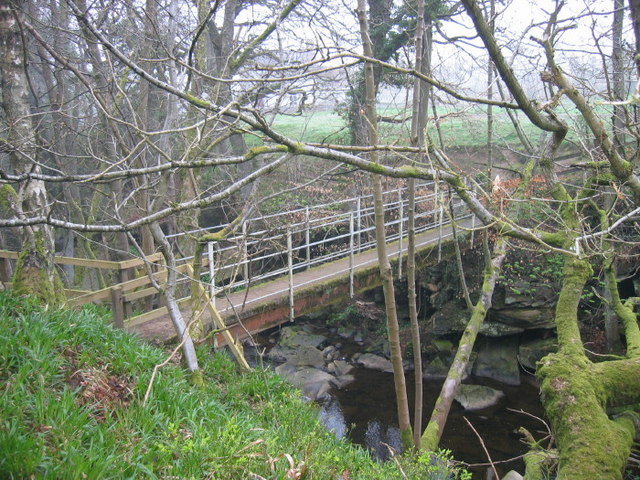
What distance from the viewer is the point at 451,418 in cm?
911

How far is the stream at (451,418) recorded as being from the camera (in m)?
8.15

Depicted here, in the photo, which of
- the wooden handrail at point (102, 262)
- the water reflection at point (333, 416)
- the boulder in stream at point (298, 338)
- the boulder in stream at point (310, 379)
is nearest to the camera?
the wooden handrail at point (102, 262)

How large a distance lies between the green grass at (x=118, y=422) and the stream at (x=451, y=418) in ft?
11.7

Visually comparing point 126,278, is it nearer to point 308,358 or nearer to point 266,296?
point 266,296

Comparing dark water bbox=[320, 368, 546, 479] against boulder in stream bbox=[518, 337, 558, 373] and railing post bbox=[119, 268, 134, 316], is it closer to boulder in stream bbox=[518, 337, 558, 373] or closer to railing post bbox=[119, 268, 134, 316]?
boulder in stream bbox=[518, 337, 558, 373]

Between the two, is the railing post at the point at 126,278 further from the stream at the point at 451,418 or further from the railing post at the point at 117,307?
the stream at the point at 451,418

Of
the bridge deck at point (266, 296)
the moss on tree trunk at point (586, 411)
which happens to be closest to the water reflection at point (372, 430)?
the bridge deck at point (266, 296)

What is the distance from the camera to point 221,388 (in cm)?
552

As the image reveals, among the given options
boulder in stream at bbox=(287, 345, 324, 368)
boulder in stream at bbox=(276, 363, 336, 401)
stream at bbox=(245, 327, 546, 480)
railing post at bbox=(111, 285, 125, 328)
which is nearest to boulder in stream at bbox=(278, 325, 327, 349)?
boulder in stream at bbox=(287, 345, 324, 368)

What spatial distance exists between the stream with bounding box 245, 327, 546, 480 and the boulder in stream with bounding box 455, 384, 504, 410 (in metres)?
0.11

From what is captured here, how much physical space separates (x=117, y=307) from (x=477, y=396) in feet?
22.7

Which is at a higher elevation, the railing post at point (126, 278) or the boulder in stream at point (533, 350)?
the railing post at point (126, 278)

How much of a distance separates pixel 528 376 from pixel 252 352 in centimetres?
606

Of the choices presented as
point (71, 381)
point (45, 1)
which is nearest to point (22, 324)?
point (71, 381)
